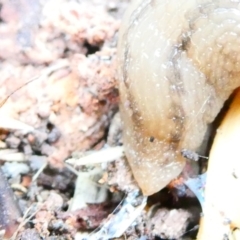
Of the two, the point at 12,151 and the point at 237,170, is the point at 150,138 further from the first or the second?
the point at 12,151

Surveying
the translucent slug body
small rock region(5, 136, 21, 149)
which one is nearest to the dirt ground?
small rock region(5, 136, 21, 149)

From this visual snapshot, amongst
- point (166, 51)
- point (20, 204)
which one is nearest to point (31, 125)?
point (20, 204)

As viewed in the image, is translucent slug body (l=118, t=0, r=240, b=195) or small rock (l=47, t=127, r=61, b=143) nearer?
translucent slug body (l=118, t=0, r=240, b=195)

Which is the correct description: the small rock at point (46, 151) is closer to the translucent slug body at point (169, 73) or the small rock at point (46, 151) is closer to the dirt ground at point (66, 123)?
the dirt ground at point (66, 123)

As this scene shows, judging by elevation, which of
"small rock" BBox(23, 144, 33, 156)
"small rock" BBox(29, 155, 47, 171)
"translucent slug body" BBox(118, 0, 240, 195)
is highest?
"translucent slug body" BBox(118, 0, 240, 195)

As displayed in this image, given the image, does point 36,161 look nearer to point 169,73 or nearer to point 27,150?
point 27,150

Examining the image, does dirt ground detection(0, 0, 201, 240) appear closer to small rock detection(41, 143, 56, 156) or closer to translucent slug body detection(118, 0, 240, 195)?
small rock detection(41, 143, 56, 156)

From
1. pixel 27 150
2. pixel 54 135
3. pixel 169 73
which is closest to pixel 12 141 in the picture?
pixel 27 150
